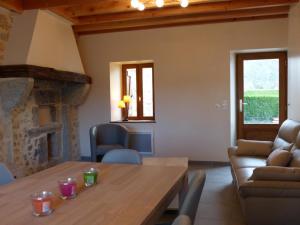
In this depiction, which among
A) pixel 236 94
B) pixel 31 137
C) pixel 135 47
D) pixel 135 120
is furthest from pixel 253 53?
pixel 31 137

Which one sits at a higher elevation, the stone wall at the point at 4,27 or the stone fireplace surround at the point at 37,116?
the stone wall at the point at 4,27

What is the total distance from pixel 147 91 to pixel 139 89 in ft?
0.59

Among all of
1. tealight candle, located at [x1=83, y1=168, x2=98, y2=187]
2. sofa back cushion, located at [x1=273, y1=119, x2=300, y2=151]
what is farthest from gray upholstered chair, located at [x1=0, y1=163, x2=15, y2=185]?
sofa back cushion, located at [x1=273, y1=119, x2=300, y2=151]

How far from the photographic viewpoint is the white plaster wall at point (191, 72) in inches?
220

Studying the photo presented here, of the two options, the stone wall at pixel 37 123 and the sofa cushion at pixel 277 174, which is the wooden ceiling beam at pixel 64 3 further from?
the sofa cushion at pixel 277 174

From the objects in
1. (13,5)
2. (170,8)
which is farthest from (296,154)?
(13,5)

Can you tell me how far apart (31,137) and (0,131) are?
638mm

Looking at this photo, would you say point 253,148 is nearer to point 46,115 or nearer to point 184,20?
point 184,20

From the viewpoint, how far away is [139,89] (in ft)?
21.5

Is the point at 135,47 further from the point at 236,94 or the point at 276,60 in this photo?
the point at 276,60

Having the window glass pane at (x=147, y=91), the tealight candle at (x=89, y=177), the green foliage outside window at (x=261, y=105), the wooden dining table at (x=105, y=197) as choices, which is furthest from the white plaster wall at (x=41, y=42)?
the green foliage outside window at (x=261, y=105)

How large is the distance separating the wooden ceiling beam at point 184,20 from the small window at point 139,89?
0.87m

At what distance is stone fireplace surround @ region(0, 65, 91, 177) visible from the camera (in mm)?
4469

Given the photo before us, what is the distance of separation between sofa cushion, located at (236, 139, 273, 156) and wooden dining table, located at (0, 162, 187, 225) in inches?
86.0
